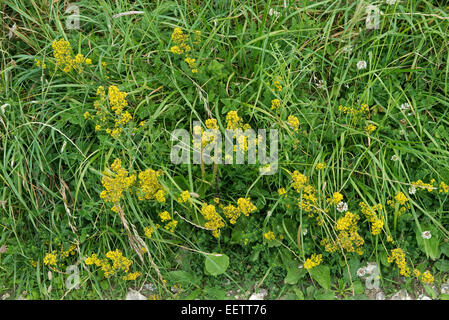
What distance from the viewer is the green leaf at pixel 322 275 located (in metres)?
2.56

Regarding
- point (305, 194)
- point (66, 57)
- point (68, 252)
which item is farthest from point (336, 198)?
point (66, 57)

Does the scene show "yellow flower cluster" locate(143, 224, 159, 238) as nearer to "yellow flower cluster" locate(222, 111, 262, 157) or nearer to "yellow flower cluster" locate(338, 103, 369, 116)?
"yellow flower cluster" locate(222, 111, 262, 157)

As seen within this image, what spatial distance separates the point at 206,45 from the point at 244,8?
0.42m

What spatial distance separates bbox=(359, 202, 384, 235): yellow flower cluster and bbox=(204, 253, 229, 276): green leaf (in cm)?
87

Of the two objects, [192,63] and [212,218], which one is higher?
[192,63]

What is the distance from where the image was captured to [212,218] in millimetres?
2488

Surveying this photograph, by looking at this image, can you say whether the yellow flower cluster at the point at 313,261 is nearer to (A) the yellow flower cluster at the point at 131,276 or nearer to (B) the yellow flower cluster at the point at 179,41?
(A) the yellow flower cluster at the point at 131,276

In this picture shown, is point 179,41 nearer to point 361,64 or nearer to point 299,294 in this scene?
point 361,64

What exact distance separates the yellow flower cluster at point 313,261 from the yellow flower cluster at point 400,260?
0.40 meters

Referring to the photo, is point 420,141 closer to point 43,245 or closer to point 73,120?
point 73,120

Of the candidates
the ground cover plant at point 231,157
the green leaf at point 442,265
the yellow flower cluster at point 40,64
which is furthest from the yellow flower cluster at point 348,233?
the yellow flower cluster at point 40,64

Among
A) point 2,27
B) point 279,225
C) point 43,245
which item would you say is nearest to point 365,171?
point 279,225

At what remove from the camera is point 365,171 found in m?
2.75

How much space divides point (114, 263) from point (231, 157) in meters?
0.92
